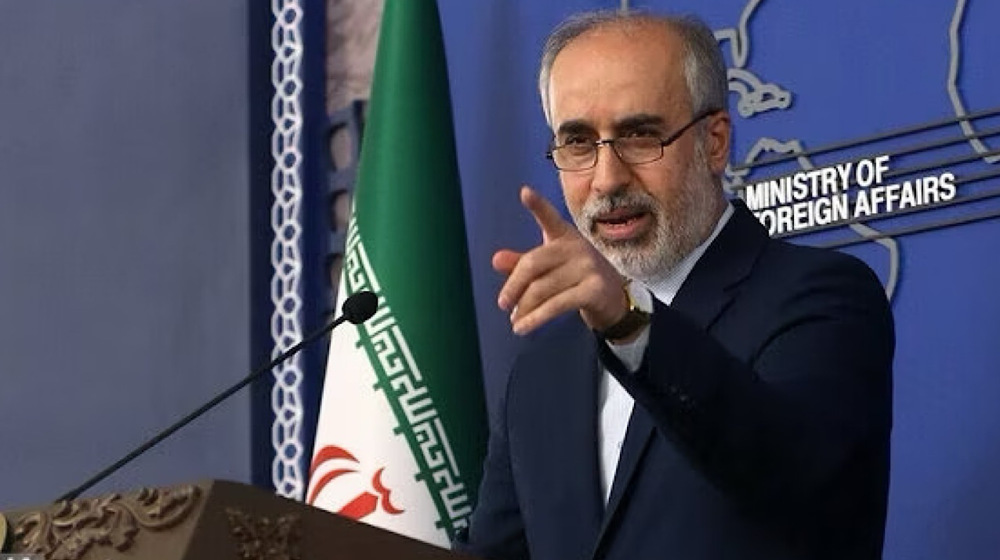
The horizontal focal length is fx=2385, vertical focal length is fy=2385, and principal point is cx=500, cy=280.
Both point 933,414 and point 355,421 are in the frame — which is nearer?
point 933,414

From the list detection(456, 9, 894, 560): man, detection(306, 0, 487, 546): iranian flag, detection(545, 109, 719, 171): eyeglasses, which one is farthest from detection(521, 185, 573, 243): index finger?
detection(306, 0, 487, 546): iranian flag

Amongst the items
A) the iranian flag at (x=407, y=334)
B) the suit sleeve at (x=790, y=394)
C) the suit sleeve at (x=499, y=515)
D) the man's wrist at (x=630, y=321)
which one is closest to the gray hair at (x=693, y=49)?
the suit sleeve at (x=790, y=394)

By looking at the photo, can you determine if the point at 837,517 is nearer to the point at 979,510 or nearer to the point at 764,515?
the point at 764,515

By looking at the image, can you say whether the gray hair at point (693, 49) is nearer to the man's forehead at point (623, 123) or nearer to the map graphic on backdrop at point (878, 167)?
the man's forehead at point (623, 123)

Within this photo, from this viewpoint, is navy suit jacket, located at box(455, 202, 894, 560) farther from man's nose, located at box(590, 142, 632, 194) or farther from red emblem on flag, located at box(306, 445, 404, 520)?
red emblem on flag, located at box(306, 445, 404, 520)

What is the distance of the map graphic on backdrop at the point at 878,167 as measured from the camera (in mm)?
3822

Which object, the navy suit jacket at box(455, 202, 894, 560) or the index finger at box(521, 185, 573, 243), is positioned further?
the navy suit jacket at box(455, 202, 894, 560)

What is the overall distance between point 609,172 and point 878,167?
1.09 m

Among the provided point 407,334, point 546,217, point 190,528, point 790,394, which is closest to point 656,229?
point 790,394

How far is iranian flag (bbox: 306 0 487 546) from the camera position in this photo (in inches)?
169

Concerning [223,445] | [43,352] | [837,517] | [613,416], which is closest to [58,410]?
[43,352]

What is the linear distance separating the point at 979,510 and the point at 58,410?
2248mm

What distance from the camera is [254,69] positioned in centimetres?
508

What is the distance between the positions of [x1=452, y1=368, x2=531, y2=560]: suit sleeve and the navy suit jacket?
6 centimetres
